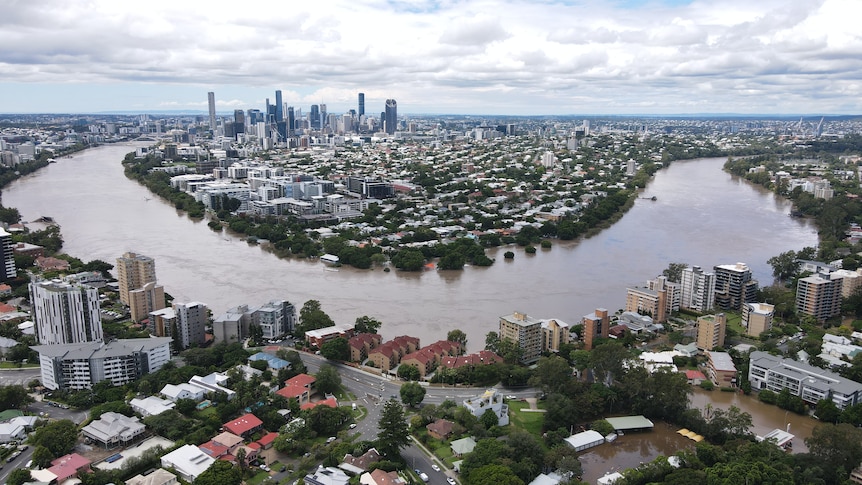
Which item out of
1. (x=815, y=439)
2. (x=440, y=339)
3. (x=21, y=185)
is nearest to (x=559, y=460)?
(x=815, y=439)

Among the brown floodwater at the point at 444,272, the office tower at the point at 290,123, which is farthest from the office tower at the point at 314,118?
the brown floodwater at the point at 444,272

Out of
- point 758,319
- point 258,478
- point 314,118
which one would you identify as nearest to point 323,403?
point 258,478

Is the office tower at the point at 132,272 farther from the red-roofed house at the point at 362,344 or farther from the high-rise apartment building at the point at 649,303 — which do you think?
the high-rise apartment building at the point at 649,303

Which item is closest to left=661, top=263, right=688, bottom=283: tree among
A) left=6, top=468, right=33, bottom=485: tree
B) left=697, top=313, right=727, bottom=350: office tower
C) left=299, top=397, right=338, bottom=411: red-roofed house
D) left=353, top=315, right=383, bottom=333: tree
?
left=697, top=313, right=727, bottom=350: office tower

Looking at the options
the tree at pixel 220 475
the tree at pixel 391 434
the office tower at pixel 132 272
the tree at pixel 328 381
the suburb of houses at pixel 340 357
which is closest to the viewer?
the tree at pixel 220 475

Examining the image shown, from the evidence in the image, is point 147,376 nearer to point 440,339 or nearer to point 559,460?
point 440,339
